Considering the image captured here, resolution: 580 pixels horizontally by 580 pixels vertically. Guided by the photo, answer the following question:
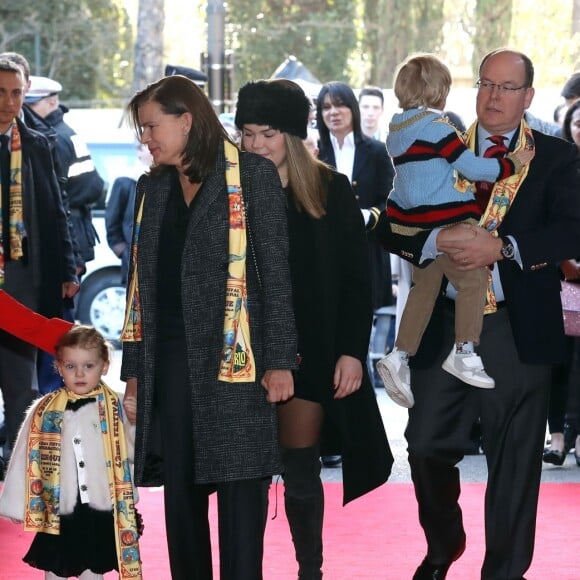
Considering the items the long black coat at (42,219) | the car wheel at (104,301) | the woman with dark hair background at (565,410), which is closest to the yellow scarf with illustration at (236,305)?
the long black coat at (42,219)

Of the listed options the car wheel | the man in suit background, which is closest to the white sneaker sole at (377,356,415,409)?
the man in suit background

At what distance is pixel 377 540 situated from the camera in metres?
6.25

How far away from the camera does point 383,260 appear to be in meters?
8.73

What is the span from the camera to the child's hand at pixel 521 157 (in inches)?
190

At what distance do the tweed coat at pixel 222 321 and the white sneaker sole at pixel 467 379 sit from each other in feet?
2.45

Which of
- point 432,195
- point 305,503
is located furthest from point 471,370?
point 305,503

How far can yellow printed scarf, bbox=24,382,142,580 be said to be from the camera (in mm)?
4832

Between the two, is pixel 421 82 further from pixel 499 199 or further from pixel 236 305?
pixel 236 305

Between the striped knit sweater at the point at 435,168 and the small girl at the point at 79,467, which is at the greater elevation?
the striped knit sweater at the point at 435,168

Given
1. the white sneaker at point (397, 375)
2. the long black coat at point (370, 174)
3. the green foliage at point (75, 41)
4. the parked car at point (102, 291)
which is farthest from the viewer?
the green foliage at point (75, 41)

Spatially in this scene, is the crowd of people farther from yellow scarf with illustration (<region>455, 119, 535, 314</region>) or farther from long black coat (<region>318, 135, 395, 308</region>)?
long black coat (<region>318, 135, 395, 308</region>)

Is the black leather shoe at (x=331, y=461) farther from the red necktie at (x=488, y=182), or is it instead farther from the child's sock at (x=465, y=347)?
the red necktie at (x=488, y=182)

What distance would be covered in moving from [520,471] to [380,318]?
6528mm

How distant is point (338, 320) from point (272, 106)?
778 millimetres
